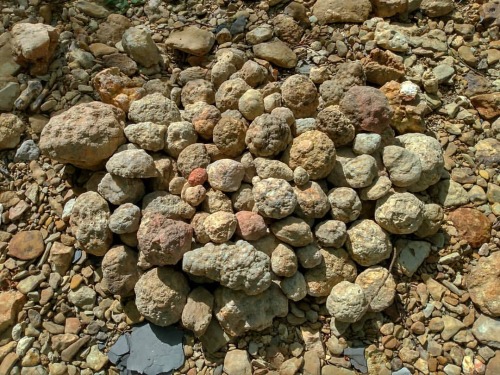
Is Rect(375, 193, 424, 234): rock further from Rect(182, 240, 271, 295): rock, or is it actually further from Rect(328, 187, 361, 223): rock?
Rect(182, 240, 271, 295): rock

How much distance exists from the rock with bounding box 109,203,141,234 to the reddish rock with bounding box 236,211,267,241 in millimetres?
559

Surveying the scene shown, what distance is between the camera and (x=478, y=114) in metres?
3.24

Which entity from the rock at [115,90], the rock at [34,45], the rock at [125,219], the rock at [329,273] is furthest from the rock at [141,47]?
the rock at [329,273]

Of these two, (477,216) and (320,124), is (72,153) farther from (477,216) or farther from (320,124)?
(477,216)

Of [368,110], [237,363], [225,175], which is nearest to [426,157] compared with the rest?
[368,110]

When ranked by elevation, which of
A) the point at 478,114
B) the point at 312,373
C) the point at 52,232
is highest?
the point at 478,114

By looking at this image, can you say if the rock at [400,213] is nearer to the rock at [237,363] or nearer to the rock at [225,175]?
the rock at [225,175]

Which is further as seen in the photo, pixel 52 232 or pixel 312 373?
pixel 52 232

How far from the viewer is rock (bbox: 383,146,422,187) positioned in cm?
275

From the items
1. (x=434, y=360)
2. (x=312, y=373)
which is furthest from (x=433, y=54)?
(x=312, y=373)

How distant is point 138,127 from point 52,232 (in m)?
0.82

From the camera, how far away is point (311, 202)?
8.65 feet

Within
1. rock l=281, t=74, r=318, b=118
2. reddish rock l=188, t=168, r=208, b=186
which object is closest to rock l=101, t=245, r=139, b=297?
reddish rock l=188, t=168, r=208, b=186

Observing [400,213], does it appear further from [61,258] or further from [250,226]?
[61,258]
